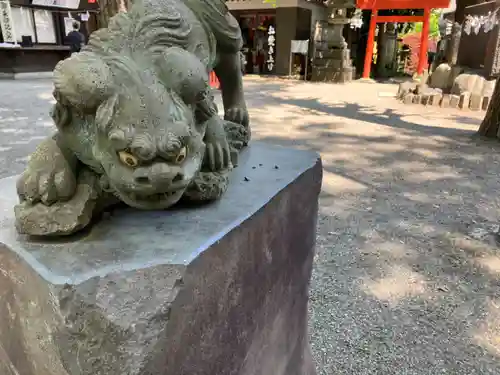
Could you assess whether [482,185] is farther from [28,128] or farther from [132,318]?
[28,128]

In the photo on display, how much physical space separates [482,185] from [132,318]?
3410 mm

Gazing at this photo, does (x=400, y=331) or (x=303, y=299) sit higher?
(x=303, y=299)

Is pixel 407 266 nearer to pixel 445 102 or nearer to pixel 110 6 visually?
pixel 110 6

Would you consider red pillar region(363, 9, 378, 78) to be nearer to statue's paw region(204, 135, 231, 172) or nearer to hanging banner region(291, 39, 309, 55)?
hanging banner region(291, 39, 309, 55)

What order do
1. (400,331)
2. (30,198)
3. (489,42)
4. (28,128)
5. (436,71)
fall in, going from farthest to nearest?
(436,71), (489,42), (28,128), (400,331), (30,198)

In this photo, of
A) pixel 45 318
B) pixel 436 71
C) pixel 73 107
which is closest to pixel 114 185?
pixel 73 107

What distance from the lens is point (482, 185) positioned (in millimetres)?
3473

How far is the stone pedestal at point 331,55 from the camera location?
451 inches

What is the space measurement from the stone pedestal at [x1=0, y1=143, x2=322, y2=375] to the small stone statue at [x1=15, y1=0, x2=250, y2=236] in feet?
0.22

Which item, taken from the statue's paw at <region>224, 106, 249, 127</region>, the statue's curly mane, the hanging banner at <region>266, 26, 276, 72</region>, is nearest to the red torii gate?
the hanging banner at <region>266, 26, 276, 72</region>

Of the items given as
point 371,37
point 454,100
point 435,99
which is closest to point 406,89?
point 435,99

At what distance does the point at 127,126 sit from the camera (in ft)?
2.49

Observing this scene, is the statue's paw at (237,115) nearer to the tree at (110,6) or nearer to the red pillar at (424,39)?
the tree at (110,6)

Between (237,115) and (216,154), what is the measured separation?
1.61 ft
